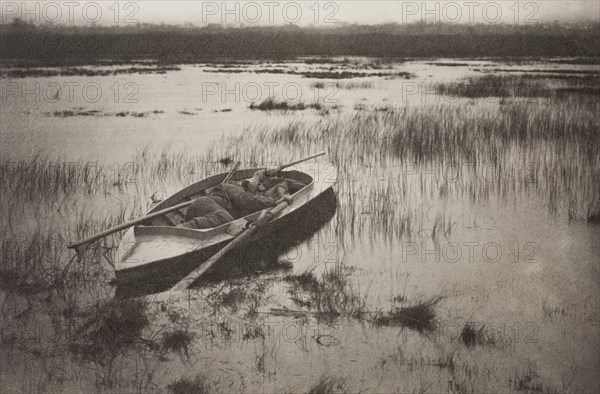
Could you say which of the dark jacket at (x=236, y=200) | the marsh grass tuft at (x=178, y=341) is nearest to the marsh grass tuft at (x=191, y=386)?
the marsh grass tuft at (x=178, y=341)

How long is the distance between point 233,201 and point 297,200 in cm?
35

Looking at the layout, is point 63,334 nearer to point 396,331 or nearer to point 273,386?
point 273,386

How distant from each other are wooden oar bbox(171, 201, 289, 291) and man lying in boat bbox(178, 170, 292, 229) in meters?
0.13

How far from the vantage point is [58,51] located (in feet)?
10.3

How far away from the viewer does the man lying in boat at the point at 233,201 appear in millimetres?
3199

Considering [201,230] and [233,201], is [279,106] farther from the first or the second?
[201,230]

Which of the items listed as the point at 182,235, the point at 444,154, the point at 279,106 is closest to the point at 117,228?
the point at 182,235

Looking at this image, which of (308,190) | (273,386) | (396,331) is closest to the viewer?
(273,386)

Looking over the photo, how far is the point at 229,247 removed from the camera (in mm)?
3037

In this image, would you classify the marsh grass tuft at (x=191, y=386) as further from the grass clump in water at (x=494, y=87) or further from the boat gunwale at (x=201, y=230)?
the grass clump in water at (x=494, y=87)

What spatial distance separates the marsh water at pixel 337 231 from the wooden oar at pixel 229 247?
68mm

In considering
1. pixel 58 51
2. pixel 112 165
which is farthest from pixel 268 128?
pixel 58 51

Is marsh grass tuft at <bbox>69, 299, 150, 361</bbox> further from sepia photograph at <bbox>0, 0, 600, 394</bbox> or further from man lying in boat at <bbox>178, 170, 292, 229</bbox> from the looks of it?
man lying in boat at <bbox>178, 170, 292, 229</bbox>

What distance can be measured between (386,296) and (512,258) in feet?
1.88
